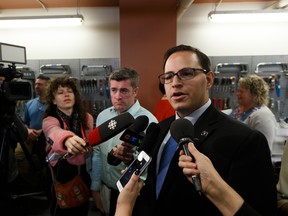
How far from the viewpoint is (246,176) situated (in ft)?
2.48

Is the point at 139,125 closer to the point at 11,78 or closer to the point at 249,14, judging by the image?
the point at 11,78

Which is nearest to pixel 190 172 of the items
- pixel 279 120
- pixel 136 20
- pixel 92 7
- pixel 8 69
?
pixel 8 69

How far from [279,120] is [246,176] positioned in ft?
12.6

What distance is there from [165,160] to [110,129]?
0.28 metres

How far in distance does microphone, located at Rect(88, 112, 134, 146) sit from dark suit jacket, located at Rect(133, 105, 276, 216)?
259mm

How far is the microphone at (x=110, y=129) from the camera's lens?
107 cm

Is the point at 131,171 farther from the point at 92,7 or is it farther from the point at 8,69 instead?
the point at 92,7

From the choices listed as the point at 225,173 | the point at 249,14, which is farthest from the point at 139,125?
the point at 249,14

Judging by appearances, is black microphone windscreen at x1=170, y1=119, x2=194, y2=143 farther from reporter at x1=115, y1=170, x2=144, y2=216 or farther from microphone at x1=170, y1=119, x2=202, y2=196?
reporter at x1=115, y1=170, x2=144, y2=216

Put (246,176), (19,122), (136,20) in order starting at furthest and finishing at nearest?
(136,20)
(19,122)
(246,176)

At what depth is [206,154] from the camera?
84 cm

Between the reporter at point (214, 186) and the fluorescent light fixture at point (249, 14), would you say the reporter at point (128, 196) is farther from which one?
the fluorescent light fixture at point (249, 14)

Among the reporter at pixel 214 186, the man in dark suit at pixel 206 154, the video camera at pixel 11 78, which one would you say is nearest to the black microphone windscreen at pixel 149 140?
the man in dark suit at pixel 206 154

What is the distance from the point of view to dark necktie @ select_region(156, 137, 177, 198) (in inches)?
37.5
